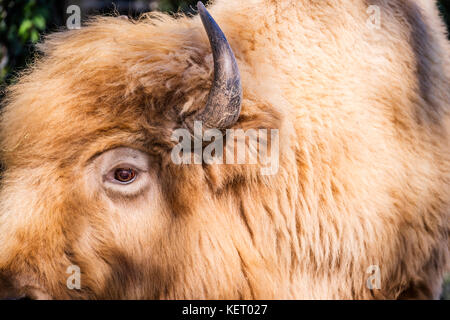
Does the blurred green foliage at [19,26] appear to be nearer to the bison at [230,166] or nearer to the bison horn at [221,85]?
the bison at [230,166]

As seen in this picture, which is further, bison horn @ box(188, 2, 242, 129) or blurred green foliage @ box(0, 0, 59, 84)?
blurred green foliage @ box(0, 0, 59, 84)

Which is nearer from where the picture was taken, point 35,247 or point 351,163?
point 35,247

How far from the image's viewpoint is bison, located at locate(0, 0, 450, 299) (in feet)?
8.58

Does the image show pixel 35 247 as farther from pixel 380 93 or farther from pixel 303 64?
pixel 380 93

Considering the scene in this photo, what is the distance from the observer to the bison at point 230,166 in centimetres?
262

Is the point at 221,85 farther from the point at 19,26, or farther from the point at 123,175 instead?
the point at 19,26

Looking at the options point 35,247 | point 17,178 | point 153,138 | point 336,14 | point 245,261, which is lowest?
point 245,261

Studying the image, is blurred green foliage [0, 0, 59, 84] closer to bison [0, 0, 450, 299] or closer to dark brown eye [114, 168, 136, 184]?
bison [0, 0, 450, 299]

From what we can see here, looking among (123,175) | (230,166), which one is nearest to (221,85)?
(230,166)

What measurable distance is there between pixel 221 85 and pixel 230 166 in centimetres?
48

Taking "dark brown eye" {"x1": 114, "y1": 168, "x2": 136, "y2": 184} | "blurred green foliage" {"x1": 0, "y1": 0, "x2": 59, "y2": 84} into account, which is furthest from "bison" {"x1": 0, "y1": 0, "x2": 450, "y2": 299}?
"blurred green foliage" {"x1": 0, "y1": 0, "x2": 59, "y2": 84}

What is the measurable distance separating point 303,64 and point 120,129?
3.77 feet

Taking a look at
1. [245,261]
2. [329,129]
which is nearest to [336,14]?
[329,129]
